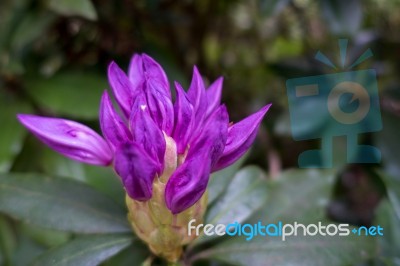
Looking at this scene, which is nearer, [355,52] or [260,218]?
[260,218]

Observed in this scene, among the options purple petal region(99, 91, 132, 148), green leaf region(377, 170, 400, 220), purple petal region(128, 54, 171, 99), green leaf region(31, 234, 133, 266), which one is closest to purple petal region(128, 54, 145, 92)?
purple petal region(128, 54, 171, 99)

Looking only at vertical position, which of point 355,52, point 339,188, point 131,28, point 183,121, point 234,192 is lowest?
point 339,188

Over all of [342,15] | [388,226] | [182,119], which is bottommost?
[388,226]

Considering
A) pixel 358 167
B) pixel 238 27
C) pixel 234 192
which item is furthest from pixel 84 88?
pixel 238 27

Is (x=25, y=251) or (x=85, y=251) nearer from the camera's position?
(x=85, y=251)

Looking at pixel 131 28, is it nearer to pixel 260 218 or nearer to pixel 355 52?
pixel 355 52

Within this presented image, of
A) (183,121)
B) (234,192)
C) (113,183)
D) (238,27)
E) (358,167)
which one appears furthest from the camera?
(238,27)


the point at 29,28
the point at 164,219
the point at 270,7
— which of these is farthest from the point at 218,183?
the point at 29,28

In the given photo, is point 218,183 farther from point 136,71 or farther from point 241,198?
point 136,71
